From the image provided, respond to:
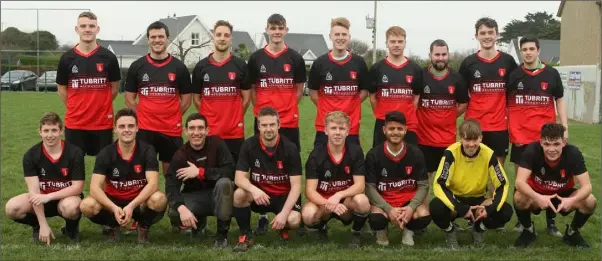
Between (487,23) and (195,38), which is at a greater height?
(195,38)

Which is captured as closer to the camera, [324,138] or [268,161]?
[268,161]

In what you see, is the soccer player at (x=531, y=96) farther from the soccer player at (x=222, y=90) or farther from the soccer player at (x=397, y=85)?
the soccer player at (x=222, y=90)

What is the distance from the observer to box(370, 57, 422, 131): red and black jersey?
5762mm

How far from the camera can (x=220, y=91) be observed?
5836 mm

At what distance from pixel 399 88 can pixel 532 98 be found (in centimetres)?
129

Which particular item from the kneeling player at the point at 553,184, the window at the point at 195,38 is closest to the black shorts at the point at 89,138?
the kneeling player at the point at 553,184

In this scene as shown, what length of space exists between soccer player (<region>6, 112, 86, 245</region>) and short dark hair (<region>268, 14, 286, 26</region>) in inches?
84.1

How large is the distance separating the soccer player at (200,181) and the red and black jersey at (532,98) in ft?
9.30

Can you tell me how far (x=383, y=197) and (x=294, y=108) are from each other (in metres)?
1.34

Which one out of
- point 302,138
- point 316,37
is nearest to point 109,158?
point 302,138

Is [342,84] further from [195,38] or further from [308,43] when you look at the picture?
[308,43]

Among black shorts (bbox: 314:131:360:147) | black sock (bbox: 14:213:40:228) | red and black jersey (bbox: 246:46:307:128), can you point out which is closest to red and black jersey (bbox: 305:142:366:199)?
black shorts (bbox: 314:131:360:147)

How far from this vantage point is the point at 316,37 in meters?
70.0

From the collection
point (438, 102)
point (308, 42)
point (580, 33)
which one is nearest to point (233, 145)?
point (438, 102)
